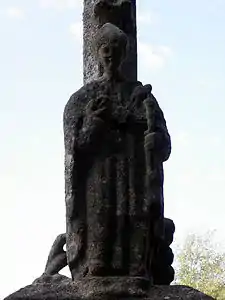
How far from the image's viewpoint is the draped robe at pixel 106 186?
7.29 metres

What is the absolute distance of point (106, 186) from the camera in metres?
7.48

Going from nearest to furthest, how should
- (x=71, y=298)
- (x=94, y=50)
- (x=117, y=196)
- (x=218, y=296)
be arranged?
(x=71, y=298) → (x=117, y=196) → (x=94, y=50) → (x=218, y=296)

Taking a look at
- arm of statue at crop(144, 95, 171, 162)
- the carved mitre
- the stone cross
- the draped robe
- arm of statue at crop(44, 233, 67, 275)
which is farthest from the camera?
the stone cross

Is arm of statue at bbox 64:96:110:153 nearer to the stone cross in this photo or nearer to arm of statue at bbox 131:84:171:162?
arm of statue at bbox 131:84:171:162

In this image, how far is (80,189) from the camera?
7508 mm

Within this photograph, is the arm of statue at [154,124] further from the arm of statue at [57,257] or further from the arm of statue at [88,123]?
the arm of statue at [57,257]

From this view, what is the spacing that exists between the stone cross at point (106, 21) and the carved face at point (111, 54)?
1.07 feet

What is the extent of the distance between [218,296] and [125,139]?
796 inches

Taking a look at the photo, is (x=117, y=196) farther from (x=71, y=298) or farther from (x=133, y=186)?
(x=71, y=298)

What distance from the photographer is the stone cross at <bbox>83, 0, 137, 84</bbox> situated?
8.37m

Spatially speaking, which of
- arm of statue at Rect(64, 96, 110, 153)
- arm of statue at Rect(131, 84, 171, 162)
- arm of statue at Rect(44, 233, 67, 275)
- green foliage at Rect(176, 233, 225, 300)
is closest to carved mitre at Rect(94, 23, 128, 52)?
arm of statue at Rect(131, 84, 171, 162)

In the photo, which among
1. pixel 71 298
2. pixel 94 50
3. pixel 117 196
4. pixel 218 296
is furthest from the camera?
pixel 218 296

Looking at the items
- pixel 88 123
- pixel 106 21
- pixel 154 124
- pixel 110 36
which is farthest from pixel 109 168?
pixel 106 21

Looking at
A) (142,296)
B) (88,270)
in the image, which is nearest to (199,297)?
(142,296)
